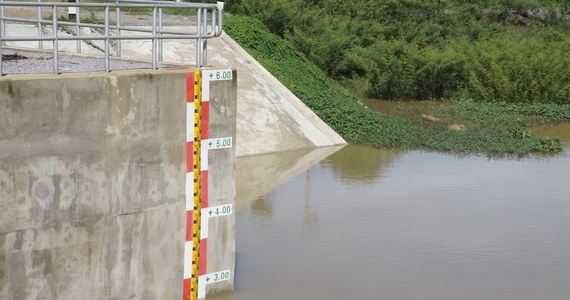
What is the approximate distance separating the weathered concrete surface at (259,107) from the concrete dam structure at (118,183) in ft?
29.9

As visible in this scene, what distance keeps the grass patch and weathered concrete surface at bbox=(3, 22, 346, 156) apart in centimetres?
76

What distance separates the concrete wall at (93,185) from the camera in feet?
26.4

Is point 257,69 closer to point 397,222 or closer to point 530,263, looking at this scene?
point 397,222

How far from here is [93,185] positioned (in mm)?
8594

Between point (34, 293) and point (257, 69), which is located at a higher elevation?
point (257, 69)

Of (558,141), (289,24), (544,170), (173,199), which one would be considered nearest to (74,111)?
(173,199)

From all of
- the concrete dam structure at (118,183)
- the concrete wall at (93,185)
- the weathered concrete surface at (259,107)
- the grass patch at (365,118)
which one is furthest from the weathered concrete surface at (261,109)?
the concrete wall at (93,185)

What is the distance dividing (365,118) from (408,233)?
9.42m

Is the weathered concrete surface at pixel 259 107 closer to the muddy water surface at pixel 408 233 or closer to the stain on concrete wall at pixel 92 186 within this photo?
the muddy water surface at pixel 408 233

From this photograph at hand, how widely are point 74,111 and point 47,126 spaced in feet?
1.00

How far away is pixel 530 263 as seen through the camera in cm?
1229

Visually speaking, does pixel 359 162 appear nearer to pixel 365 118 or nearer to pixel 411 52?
pixel 365 118

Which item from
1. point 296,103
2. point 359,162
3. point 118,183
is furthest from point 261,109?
point 118,183

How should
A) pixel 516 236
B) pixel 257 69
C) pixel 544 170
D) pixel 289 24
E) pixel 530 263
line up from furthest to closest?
pixel 289 24, pixel 257 69, pixel 544 170, pixel 516 236, pixel 530 263
